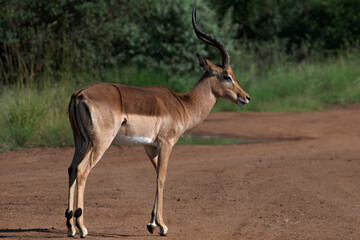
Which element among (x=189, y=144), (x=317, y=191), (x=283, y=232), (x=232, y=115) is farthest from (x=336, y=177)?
(x=232, y=115)

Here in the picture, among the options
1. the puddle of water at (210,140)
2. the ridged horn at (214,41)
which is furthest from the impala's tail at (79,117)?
the puddle of water at (210,140)

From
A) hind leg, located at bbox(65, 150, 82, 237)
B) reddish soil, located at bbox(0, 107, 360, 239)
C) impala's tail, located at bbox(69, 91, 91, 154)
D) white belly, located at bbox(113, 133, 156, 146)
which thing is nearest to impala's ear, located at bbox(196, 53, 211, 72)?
white belly, located at bbox(113, 133, 156, 146)

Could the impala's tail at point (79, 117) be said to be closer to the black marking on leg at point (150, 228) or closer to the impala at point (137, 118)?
the impala at point (137, 118)

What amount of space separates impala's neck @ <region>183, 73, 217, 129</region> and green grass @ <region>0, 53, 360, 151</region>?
5939 millimetres

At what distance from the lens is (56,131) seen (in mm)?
13492

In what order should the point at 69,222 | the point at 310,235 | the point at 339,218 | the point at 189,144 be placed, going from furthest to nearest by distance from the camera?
the point at 189,144 → the point at 339,218 → the point at 310,235 → the point at 69,222

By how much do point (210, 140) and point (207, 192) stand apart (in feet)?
19.9

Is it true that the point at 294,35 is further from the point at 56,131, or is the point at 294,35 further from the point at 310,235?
the point at 310,235

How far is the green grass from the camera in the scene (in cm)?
1340

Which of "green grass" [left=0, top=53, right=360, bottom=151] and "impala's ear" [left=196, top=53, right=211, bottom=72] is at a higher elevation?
"impala's ear" [left=196, top=53, right=211, bottom=72]

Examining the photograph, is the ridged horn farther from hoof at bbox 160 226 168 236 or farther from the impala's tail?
hoof at bbox 160 226 168 236

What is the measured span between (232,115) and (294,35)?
10.8m

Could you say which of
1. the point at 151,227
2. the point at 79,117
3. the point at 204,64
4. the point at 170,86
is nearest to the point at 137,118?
the point at 79,117

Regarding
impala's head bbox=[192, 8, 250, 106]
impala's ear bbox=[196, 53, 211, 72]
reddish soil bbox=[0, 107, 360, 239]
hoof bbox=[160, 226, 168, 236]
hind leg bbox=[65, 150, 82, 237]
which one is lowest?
reddish soil bbox=[0, 107, 360, 239]
